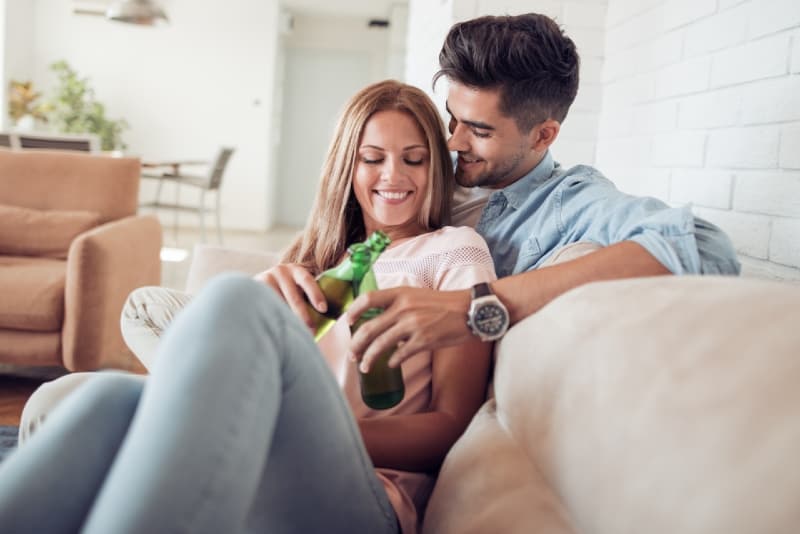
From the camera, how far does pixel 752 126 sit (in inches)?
59.7

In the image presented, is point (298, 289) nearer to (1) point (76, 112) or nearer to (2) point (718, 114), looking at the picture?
(2) point (718, 114)

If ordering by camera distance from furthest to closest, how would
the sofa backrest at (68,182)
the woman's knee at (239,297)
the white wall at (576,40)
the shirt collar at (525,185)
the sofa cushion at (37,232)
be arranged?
the sofa backrest at (68,182) → the sofa cushion at (37,232) → the white wall at (576,40) → the shirt collar at (525,185) → the woman's knee at (239,297)

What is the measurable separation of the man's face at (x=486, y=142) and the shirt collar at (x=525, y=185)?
0.03m

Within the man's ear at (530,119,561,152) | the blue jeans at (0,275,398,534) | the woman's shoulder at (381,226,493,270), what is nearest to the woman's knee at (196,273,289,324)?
the blue jeans at (0,275,398,534)

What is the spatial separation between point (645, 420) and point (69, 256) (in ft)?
8.38

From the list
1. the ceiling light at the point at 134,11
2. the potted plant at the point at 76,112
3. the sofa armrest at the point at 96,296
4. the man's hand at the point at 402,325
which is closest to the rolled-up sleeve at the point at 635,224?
the man's hand at the point at 402,325

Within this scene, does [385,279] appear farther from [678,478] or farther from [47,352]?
[47,352]

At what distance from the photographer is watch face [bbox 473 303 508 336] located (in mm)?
1081

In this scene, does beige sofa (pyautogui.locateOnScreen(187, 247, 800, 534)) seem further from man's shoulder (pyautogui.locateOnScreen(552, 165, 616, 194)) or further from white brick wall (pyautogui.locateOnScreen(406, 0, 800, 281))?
white brick wall (pyautogui.locateOnScreen(406, 0, 800, 281))

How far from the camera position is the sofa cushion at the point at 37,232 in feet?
10.5

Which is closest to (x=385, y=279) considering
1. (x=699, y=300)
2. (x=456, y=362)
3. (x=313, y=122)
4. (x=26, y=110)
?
(x=456, y=362)

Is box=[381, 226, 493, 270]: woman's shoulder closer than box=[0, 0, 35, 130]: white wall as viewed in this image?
Yes

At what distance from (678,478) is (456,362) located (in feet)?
1.94

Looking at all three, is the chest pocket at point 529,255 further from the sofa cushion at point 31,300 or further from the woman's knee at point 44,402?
the sofa cushion at point 31,300
